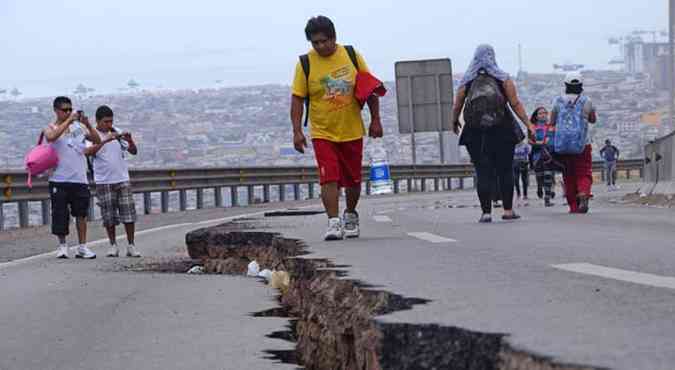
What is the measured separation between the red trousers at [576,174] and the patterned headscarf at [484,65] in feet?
9.48

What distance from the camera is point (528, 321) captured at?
4.47 m

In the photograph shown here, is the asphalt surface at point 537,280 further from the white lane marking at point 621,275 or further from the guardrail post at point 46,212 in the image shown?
the guardrail post at point 46,212

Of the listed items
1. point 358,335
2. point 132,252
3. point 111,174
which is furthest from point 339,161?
point 358,335

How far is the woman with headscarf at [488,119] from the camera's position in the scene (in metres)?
13.1

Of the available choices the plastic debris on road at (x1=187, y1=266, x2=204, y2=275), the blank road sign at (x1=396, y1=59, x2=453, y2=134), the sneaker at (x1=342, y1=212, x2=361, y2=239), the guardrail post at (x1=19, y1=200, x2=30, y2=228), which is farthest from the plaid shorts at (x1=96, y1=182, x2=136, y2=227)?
the blank road sign at (x1=396, y1=59, x2=453, y2=134)

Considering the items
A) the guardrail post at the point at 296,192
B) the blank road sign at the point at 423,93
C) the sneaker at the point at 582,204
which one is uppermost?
the blank road sign at the point at 423,93

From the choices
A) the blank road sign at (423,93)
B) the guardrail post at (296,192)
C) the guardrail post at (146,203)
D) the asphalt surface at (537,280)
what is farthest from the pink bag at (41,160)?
the blank road sign at (423,93)

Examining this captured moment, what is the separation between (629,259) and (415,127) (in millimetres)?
33464

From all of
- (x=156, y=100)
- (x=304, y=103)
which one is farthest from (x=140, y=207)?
(x=156, y=100)

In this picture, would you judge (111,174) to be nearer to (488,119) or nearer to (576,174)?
(488,119)

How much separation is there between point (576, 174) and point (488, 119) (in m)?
3.14

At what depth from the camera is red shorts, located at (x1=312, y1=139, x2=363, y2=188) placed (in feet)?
35.2

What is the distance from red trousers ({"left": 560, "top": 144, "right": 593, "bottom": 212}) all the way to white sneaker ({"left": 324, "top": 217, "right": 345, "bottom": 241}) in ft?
18.6

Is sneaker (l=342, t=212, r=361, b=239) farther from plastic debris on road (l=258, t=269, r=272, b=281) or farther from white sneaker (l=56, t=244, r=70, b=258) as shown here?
white sneaker (l=56, t=244, r=70, b=258)
